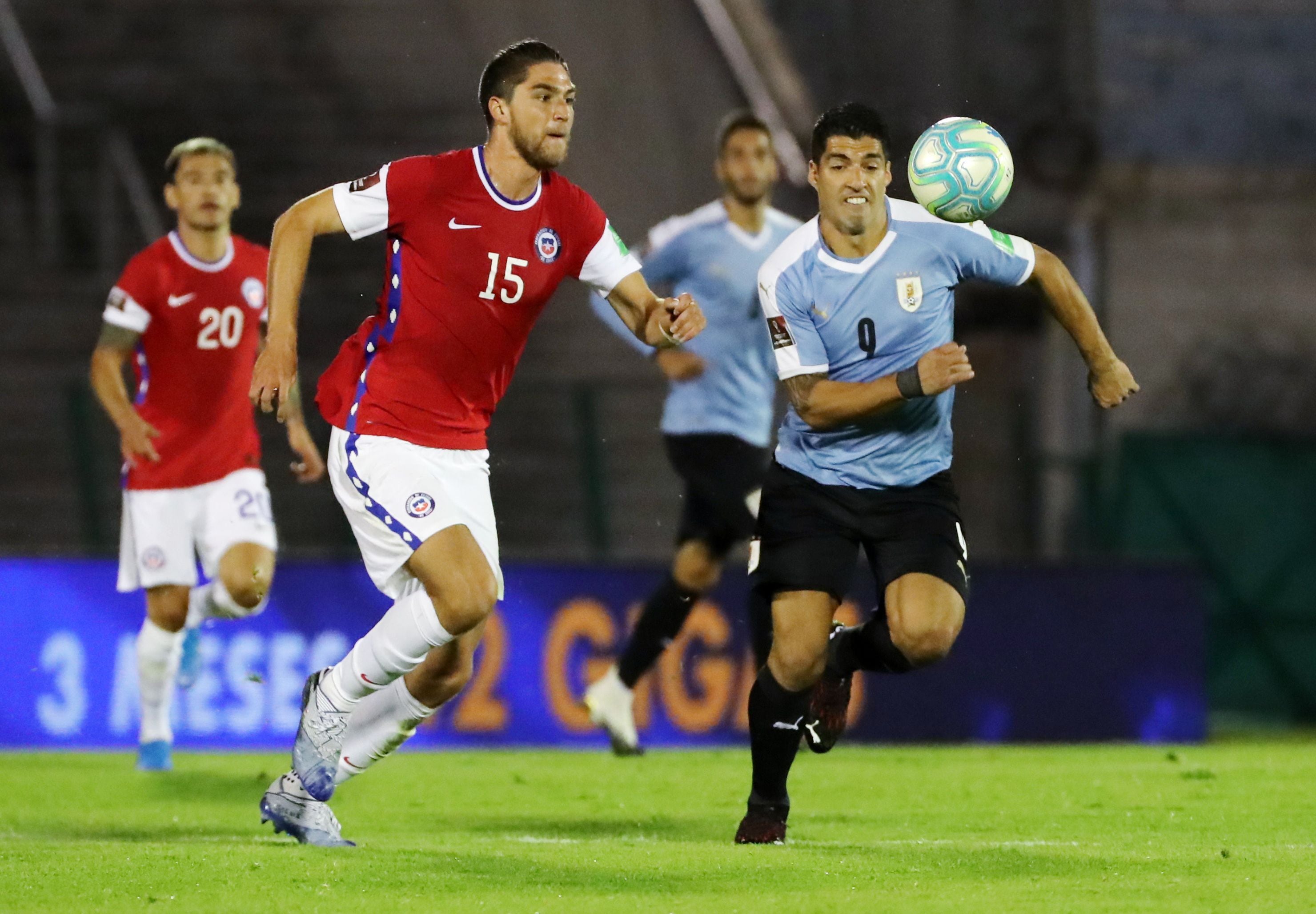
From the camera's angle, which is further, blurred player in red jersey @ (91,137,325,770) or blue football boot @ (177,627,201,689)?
blue football boot @ (177,627,201,689)

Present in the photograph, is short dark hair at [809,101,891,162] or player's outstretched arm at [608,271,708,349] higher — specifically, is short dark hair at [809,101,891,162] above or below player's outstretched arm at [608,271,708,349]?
above

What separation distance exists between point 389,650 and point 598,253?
1.33 m

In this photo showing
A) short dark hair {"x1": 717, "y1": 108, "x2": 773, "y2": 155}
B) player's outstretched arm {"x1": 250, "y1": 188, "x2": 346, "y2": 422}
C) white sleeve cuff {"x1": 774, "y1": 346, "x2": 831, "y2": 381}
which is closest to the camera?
player's outstretched arm {"x1": 250, "y1": 188, "x2": 346, "y2": 422}

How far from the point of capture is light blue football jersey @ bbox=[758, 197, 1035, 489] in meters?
6.49

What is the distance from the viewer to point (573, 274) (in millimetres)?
6488

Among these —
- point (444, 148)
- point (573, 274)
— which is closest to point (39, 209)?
point (444, 148)

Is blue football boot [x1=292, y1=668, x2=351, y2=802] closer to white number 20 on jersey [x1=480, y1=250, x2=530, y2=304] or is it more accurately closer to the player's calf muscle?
the player's calf muscle

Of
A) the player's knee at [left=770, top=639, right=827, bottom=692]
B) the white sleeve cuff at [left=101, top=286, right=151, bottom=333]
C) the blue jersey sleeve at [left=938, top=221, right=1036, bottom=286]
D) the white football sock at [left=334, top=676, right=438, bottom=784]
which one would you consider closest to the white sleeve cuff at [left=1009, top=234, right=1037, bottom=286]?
the blue jersey sleeve at [left=938, top=221, right=1036, bottom=286]

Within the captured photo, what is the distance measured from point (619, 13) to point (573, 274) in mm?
9503

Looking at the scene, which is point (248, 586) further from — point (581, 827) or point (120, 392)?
point (581, 827)

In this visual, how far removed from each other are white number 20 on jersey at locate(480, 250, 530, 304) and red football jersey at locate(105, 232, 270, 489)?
268cm

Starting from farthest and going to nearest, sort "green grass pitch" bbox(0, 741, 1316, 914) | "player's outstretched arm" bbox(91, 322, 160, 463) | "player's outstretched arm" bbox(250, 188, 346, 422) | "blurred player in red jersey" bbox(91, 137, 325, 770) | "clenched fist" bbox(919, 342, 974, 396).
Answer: "blurred player in red jersey" bbox(91, 137, 325, 770) → "player's outstretched arm" bbox(91, 322, 160, 463) → "clenched fist" bbox(919, 342, 974, 396) → "player's outstretched arm" bbox(250, 188, 346, 422) → "green grass pitch" bbox(0, 741, 1316, 914)

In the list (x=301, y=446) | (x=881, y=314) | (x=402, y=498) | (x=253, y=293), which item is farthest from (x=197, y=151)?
(x=881, y=314)

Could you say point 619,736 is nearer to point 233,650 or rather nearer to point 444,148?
point 233,650
